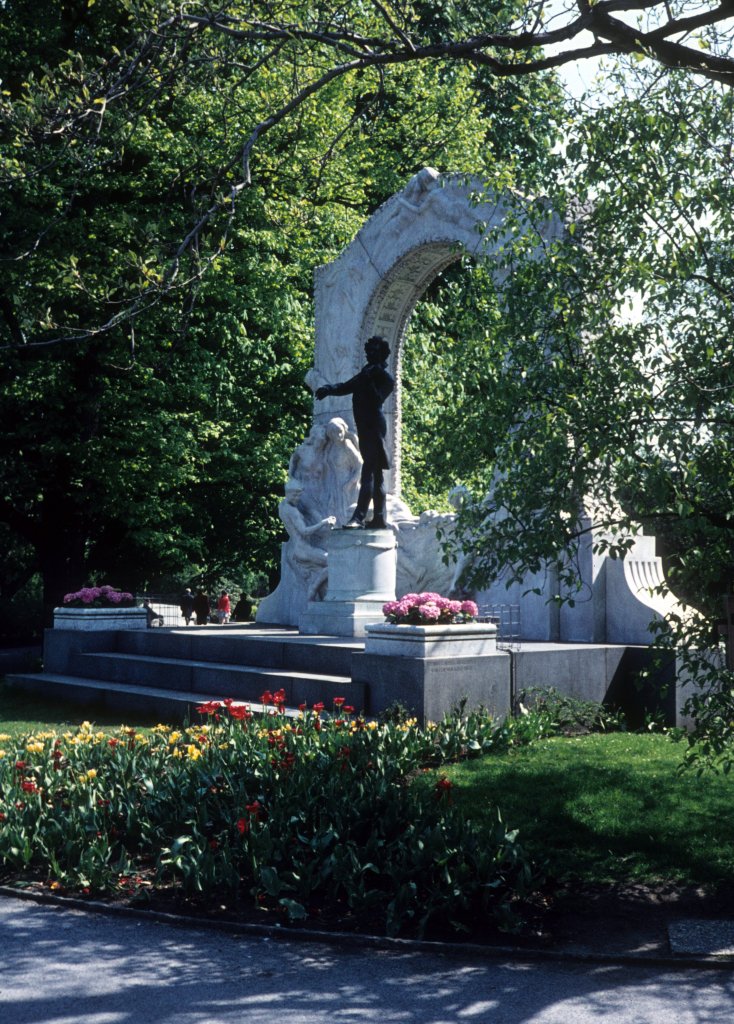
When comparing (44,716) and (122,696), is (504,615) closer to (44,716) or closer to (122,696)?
(122,696)

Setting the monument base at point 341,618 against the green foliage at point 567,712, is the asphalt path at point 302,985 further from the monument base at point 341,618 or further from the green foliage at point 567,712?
the monument base at point 341,618

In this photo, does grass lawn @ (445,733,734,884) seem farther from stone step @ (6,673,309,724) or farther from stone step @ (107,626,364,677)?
stone step @ (107,626,364,677)

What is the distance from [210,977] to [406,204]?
13421mm

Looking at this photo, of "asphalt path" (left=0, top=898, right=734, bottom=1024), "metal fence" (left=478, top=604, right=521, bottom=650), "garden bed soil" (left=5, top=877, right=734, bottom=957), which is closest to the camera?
"asphalt path" (left=0, top=898, right=734, bottom=1024)

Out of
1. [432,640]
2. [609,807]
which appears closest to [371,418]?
[432,640]

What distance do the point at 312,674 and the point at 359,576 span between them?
2.81 meters

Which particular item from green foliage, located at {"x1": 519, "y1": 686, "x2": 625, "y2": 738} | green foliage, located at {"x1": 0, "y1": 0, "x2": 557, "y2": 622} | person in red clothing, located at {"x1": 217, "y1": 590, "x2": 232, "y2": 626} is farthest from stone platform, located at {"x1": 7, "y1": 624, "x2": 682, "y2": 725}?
person in red clothing, located at {"x1": 217, "y1": 590, "x2": 232, "y2": 626}

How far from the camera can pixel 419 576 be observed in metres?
16.3

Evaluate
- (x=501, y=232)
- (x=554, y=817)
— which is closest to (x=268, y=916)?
(x=554, y=817)

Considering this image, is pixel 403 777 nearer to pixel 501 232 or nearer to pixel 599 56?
pixel 501 232

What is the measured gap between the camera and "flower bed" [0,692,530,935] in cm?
610

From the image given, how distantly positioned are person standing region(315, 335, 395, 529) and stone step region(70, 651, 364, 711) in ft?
9.43

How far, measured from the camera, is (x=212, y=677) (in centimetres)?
1309

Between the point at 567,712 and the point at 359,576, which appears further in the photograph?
the point at 359,576
